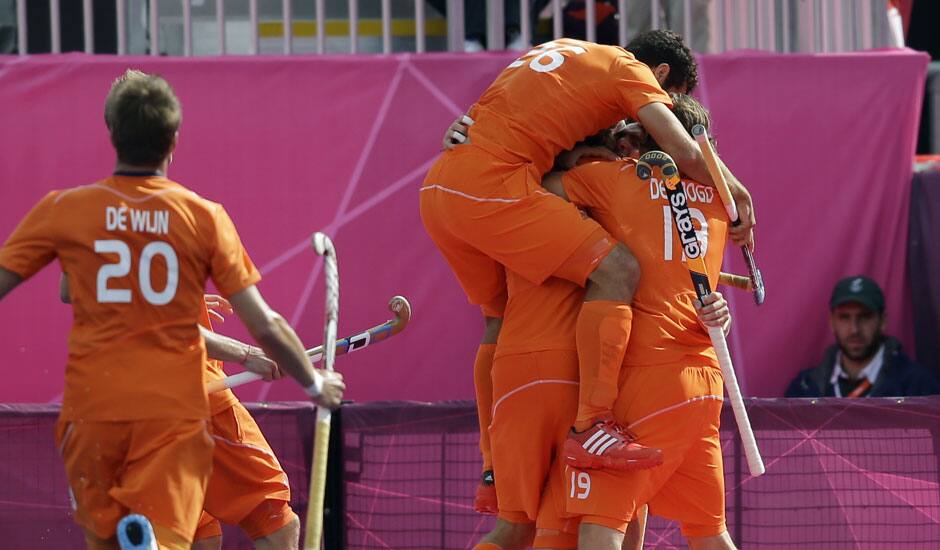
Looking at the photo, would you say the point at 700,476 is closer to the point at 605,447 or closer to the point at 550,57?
the point at 605,447

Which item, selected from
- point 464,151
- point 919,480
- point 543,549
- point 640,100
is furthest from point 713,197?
point 919,480

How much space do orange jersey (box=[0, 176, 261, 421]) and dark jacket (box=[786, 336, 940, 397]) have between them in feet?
14.3

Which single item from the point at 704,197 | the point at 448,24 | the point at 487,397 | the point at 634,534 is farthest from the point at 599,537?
the point at 448,24

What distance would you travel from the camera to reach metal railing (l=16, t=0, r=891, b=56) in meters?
8.62

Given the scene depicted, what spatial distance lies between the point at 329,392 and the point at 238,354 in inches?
43.5

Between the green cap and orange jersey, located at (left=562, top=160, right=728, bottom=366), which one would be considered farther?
the green cap

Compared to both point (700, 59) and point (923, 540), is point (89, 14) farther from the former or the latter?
point (923, 540)

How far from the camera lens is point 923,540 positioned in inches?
269

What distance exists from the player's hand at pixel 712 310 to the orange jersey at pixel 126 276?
1520mm

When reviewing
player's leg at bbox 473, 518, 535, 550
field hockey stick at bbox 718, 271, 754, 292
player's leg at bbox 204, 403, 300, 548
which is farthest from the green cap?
player's leg at bbox 204, 403, 300, 548

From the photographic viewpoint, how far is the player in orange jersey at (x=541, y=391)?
5191 mm

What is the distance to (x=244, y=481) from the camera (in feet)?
19.8

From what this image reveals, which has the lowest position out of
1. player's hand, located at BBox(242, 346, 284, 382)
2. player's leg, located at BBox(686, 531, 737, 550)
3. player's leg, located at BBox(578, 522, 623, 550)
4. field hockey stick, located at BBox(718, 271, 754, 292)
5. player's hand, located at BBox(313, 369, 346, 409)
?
player's leg, located at BBox(686, 531, 737, 550)

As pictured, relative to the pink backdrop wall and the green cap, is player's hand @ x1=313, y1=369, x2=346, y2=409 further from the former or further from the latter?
the green cap
